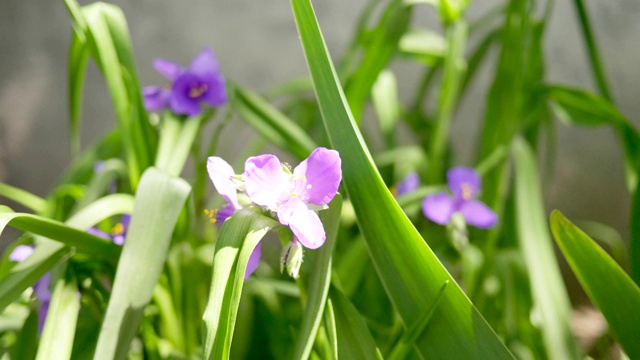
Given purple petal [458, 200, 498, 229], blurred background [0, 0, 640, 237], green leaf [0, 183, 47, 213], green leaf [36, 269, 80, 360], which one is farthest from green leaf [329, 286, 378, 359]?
blurred background [0, 0, 640, 237]

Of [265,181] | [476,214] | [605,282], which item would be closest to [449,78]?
[476,214]

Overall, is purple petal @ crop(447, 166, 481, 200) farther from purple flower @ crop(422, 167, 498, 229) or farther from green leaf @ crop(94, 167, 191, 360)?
green leaf @ crop(94, 167, 191, 360)

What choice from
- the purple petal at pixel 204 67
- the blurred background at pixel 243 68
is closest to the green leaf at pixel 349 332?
the purple petal at pixel 204 67

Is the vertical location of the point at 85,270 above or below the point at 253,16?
below

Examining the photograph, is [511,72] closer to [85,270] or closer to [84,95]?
[85,270]

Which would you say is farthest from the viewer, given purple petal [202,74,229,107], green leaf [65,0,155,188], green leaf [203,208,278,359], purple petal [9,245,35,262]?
purple petal [202,74,229,107]

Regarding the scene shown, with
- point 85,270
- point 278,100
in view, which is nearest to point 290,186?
point 85,270
